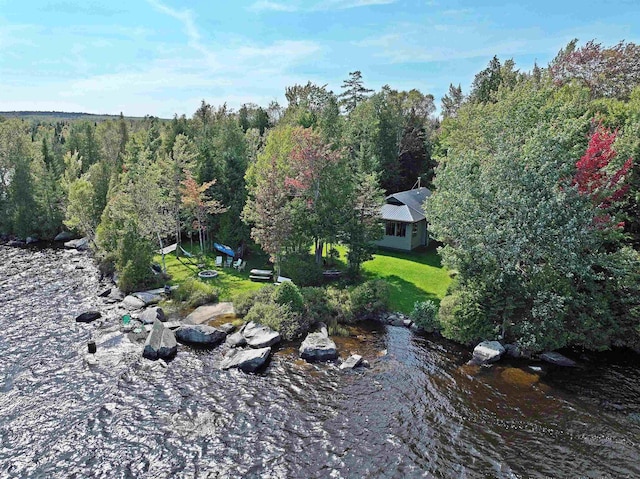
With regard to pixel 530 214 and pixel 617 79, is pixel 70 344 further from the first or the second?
pixel 617 79

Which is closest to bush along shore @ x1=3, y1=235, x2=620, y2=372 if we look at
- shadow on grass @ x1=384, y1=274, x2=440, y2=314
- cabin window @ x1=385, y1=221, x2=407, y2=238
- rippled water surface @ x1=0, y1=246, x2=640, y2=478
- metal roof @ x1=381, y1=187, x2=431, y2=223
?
shadow on grass @ x1=384, y1=274, x2=440, y2=314

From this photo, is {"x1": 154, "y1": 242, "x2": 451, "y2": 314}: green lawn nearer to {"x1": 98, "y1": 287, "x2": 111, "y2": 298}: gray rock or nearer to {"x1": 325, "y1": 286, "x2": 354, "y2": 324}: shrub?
{"x1": 325, "y1": 286, "x2": 354, "y2": 324}: shrub

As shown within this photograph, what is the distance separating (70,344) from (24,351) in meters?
1.92

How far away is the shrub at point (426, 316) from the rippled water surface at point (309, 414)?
3.15ft

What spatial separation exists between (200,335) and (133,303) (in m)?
7.08

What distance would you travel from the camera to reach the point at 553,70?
4825cm

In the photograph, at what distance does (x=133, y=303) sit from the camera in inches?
1028

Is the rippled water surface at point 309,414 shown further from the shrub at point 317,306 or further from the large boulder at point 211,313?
the large boulder at point 211,313

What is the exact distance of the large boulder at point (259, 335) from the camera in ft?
68.7

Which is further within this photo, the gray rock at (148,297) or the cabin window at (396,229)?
the cabin window at (396,229)

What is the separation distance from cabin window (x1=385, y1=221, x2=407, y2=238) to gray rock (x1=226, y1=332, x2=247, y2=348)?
721 inches

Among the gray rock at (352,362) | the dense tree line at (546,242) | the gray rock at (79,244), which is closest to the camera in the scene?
the gray rock at (352,362)

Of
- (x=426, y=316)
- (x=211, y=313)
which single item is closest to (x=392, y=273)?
(x=426, y=316)

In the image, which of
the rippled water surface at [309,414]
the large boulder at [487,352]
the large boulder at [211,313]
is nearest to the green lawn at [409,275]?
the rippled water surface at [309,414]
